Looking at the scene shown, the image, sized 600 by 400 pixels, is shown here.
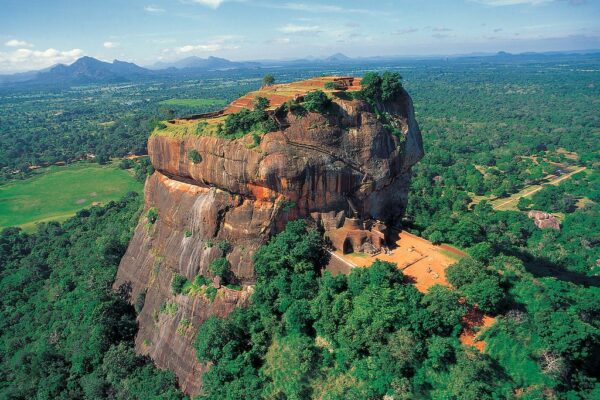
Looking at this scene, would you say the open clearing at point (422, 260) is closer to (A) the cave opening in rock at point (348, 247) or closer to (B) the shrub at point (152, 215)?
(A) the cave opening in rock at point (348, 247)

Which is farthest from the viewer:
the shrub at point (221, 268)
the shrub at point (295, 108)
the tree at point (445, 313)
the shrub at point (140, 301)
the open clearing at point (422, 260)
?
the shrub at point (140, 301)

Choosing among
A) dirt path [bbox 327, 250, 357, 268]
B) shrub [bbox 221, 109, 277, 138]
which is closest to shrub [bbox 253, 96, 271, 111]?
shrub [bbox 221, 109, 277, 138]

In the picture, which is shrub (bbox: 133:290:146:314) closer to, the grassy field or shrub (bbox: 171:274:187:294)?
shrub (bbox: 171:274:187:294)

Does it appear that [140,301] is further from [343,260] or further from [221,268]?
[343,260]

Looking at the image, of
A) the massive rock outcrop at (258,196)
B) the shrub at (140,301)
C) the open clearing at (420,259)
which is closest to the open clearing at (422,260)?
the open clearing at (420,259)

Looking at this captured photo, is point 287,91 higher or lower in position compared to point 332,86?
lower

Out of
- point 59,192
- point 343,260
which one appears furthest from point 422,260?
point 59,192
